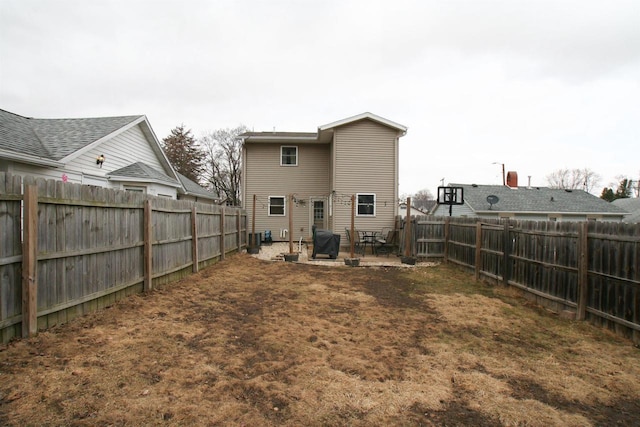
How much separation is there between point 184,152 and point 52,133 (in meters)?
27.4

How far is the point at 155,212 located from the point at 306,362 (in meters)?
4.28

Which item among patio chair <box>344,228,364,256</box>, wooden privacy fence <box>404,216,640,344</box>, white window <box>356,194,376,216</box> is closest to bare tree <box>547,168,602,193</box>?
white window <box>356,194,376,216</box>

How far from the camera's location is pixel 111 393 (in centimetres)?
258

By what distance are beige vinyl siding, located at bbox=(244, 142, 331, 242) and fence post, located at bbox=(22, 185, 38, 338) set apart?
42.5 ft

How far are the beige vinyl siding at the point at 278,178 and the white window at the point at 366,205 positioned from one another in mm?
2460

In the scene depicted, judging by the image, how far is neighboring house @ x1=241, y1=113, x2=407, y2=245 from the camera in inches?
561

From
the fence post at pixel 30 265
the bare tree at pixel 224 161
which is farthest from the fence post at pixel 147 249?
the bare tree at pixel 224 161

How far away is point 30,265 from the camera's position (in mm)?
3275

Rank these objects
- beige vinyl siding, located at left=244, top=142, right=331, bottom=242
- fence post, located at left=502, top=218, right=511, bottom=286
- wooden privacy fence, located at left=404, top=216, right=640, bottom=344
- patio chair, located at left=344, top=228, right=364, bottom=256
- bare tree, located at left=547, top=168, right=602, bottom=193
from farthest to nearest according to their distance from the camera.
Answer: bare tree, located at left=547, top=168, right=602, bottom=193 → beige vinyl siding, located at left=244, top=142, right=331, bottom=242 → patio chair, located at left=344, top=228, right=364, bottom=256 → fence post, located at left=502, top=218, right=511, bottom=286 → wooden privacy fence, located at left=404, top=216, right=640, bottom=344

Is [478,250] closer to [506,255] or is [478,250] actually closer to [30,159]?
[506,255]

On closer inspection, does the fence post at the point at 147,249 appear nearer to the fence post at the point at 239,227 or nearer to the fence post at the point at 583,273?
the fence post at the point at 239,227

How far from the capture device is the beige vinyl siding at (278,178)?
16422mm

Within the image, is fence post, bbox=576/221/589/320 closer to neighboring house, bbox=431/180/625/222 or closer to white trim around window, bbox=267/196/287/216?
white trim around window, bbox=267/196/287/216

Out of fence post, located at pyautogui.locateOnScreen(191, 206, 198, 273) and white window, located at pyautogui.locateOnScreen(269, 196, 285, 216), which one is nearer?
fence post, located at pyautogui.locateOnScreen(191, 206, 198, 273)
